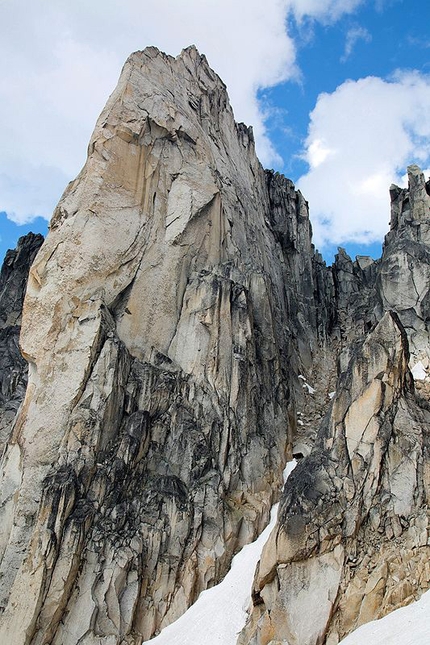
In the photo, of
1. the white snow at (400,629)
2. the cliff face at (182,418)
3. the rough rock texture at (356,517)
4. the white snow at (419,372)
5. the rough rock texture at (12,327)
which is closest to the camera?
the white snow at (400,629)

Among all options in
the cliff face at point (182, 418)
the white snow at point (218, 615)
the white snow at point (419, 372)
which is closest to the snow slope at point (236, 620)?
the white snow at point (218, 615)

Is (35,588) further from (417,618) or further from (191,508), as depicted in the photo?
(417,618)

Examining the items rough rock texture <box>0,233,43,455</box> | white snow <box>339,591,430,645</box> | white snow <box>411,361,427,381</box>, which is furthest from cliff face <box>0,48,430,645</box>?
white snow <box>411,361,427,381</box>

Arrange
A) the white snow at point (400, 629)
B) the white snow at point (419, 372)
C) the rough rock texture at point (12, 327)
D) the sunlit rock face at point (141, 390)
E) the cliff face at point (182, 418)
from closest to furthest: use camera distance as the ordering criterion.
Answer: the white snow at point (400, 629)
the cliff face at point (182, 418)
the sunlit rock face at point (141, 390)
the white snow at point (419, 372)
the rough rock texture at point (12, 327)

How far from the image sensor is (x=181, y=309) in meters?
32.8

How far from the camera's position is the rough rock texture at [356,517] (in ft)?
63.1

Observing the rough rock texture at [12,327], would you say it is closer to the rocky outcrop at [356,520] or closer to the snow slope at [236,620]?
the snow slope at [236,620]

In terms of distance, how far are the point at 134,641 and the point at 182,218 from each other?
74.0ft

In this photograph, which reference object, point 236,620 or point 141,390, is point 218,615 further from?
point 141,390

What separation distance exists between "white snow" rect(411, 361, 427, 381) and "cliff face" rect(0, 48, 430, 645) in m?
0.86

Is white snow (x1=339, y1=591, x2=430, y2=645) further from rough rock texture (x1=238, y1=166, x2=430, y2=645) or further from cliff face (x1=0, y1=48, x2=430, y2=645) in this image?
cliff face (x1=0, y1=48, x2=430, y2=645)

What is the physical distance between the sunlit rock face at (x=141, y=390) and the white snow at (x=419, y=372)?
797cm

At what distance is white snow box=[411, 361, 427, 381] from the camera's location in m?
33.4

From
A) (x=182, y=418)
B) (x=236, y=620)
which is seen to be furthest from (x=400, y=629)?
(x=182, y=418)
